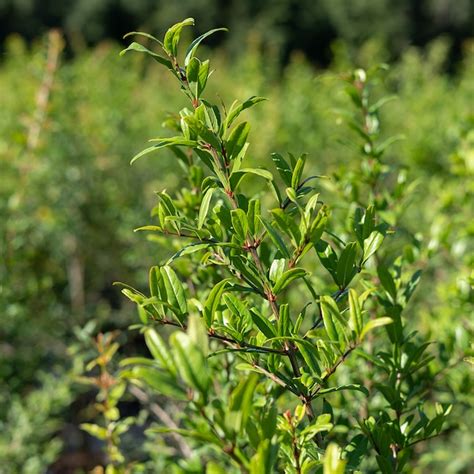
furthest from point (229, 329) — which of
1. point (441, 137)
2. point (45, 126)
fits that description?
point (441, 137)

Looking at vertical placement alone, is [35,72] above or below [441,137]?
above

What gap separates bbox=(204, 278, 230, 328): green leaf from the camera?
2.44 feet

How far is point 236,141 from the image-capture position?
819 mm

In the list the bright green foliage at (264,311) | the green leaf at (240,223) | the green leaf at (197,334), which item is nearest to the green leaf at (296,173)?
the bright green foliage at (264,311)

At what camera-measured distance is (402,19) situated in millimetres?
18391

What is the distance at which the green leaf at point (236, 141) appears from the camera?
813 millimetres

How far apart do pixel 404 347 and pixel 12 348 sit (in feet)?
6.52

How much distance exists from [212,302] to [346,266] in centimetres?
20

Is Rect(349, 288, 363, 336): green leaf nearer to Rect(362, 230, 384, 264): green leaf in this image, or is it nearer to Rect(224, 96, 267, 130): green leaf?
Rect(362, 230, 384, 264): green leaf

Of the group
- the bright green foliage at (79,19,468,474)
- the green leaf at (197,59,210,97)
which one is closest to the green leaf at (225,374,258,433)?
the bright green foliage at (79,19,468,474)

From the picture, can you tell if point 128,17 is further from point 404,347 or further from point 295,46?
point 404,347

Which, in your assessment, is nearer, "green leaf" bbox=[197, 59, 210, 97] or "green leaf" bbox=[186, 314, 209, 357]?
"green leaf" bbox=[186, 314, 209, 357]

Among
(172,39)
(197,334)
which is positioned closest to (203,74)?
(172,39)

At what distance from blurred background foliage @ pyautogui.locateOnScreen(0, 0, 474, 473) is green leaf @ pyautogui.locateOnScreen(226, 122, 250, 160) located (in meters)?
0.41
